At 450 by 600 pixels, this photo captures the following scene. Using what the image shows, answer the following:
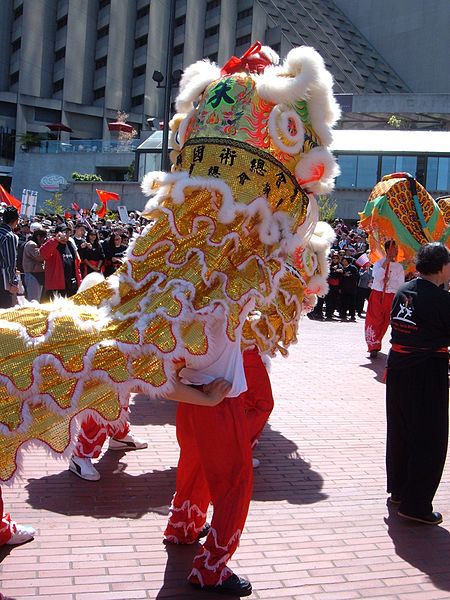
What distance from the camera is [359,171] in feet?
106

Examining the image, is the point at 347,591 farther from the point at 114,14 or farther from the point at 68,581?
the point at 114,14

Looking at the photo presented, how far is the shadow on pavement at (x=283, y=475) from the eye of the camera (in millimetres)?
4727

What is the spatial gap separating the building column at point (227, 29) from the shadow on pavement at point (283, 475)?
53.7 meters

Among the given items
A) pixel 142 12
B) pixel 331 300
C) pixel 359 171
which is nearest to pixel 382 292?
pixel 331 300

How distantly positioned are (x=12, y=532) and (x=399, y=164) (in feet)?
99.4

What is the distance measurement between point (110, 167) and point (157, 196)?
36.6 m

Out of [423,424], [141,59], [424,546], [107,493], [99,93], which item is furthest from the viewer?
[141,59]

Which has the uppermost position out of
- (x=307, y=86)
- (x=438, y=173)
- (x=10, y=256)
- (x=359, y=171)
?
(x=359, y=171)

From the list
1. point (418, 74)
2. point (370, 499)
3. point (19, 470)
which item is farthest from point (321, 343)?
point (418, 74)

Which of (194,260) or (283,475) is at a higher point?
(194,260)

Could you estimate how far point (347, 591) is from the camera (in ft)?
11.2

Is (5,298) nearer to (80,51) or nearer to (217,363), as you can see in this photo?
(217,363)

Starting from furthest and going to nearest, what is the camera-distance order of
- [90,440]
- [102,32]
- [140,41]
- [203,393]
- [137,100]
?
[137,100] → [140,41] → [102,32] → [90,440] → [203,393]

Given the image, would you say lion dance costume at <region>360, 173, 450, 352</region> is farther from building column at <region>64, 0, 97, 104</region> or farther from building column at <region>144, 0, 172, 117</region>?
building column at <region>144, 0, 172, 117</region>
